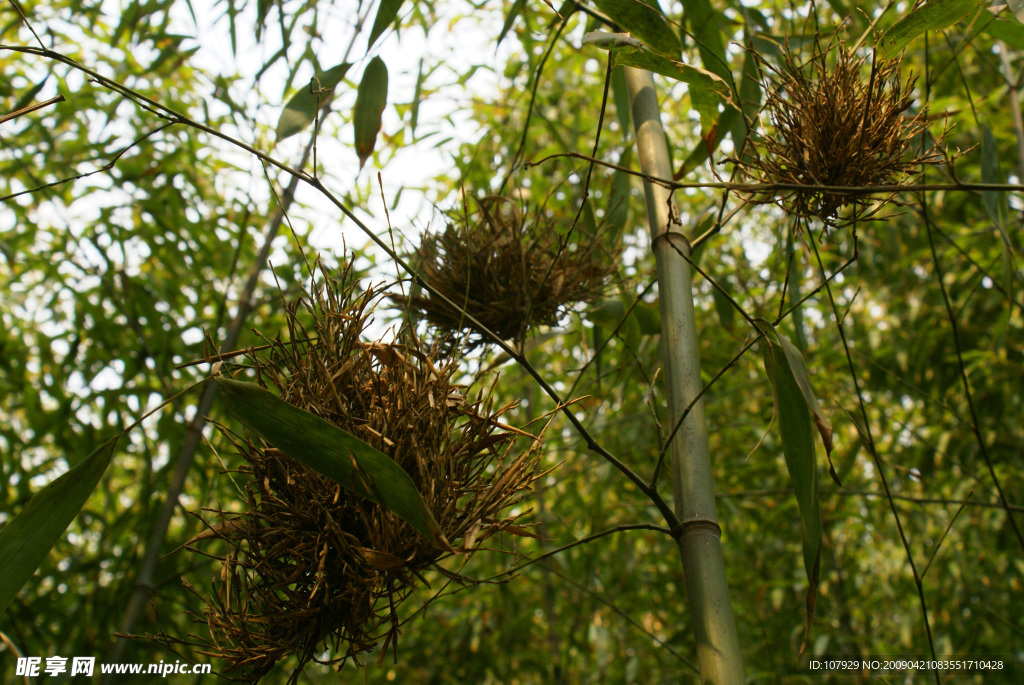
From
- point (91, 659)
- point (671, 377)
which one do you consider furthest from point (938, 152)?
point (91, 659)

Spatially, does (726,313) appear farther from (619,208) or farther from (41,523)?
(41,523)

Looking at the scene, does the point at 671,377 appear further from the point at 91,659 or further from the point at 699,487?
the point at 91,659

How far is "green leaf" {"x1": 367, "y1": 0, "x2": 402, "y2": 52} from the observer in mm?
850

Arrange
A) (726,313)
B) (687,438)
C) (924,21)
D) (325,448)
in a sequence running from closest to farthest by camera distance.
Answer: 1. (325,448)
2. (924,21)
3. (687,438)
4. (726,313)

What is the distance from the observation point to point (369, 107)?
2.91 feet

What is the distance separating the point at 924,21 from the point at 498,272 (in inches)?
19.5

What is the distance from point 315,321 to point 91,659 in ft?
2.70

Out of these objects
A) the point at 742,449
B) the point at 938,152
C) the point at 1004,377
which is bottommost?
the point at 938,152

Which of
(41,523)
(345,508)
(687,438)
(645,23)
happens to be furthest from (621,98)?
(41,523)

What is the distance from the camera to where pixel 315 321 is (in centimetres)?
64

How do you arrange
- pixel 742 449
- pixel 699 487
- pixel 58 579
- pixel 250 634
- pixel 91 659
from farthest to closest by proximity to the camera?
pixel 742 449
pixel 58 579
pixel 91 659
pixel 699 487
pixel 250 634

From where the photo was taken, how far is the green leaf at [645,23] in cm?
68

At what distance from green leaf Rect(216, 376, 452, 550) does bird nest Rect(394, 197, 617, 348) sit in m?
0.37

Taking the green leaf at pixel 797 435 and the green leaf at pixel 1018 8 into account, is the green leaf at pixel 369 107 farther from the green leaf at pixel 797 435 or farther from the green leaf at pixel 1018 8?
the green leaf at pixel 1018 8
